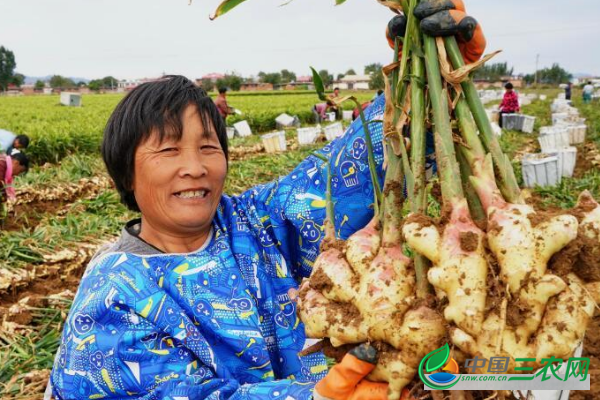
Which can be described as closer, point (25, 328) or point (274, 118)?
point (25, 328)

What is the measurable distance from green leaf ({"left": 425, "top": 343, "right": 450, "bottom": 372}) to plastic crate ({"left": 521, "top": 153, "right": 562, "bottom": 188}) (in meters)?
6.15

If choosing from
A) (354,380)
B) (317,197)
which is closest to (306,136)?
(317,197)

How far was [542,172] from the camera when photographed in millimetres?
6539

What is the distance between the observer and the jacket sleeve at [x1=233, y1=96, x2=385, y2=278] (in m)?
1.46

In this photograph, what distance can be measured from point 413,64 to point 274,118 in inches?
770

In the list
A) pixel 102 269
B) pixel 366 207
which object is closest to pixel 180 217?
pixel 102 269

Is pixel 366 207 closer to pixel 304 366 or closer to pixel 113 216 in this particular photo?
pixel 304 366

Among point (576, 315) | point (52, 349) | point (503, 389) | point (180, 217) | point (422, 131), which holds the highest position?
point (422, 131)

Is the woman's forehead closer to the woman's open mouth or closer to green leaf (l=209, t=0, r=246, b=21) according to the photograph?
the woman's open mouth

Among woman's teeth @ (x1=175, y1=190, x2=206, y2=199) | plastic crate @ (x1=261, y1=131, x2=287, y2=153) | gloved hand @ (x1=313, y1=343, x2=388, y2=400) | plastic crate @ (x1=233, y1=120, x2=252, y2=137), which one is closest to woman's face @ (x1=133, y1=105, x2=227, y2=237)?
woman's teeth @ (x1=175, y1=190, x2=206, y2=199)

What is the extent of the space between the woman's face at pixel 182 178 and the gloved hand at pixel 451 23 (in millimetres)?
581

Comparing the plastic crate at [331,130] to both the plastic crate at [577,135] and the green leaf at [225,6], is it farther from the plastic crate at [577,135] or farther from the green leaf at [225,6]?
the green leaf at [225,6]

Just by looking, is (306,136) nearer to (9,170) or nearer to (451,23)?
(9,170)

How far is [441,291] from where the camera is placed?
0.96 metres
